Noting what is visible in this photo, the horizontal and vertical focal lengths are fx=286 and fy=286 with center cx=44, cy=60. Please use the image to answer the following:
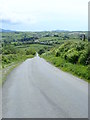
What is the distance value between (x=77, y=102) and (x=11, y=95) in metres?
4.09

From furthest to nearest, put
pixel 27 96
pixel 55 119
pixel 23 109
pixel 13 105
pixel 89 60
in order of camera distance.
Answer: pixel 89 60, pixel 27 96, pixel 13 105, pixel 23 109, pixel 55 119

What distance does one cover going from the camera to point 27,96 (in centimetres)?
1361

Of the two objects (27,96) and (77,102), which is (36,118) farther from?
(27,96)

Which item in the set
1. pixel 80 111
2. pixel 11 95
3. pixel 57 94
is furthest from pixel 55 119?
pixel 11 95

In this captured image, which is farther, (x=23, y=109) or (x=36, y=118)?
(x=23, y=109)

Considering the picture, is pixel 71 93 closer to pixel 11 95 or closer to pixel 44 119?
pixel 11 95

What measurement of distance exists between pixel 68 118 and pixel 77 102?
2481 mm

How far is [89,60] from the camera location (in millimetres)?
24391

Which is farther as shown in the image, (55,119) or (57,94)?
(57,94)

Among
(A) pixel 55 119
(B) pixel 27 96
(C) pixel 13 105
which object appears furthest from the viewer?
(B) pixel 27 96

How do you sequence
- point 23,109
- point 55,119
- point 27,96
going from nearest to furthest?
point 55,119, point 23,109, point 27,96

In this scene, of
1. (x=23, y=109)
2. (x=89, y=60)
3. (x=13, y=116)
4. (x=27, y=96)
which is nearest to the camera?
(x=13, y=116)

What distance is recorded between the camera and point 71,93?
13641 millimetres

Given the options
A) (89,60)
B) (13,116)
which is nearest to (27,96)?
(13,116)
